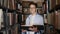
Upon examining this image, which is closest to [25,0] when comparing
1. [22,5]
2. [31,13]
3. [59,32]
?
[22,5]

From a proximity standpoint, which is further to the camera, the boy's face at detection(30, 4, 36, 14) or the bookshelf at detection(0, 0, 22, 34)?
the boy's face at detection(30, 4, 36, 14)

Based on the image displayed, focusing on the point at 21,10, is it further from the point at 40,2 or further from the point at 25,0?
the point at 40,2

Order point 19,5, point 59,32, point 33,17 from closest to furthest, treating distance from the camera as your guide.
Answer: point 59,32
point 33,17
point 19,5

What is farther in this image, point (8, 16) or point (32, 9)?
point (32, 9)

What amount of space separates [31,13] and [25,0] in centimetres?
28

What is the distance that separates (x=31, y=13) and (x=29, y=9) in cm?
9

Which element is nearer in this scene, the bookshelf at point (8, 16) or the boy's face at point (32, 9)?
the bookshelf at point (8, 16)

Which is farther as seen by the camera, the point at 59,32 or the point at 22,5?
the point at 22,5

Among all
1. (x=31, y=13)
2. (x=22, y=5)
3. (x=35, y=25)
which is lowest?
(x=35, y=25)

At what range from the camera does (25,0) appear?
8.28 ft

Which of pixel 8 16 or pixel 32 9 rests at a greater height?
pixel 32 9

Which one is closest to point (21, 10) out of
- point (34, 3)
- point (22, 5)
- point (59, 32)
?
point (22, 5)

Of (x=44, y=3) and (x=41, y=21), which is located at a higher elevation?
(x=44, y=3)

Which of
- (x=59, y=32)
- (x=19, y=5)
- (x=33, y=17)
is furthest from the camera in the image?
(x=19, y=5)
